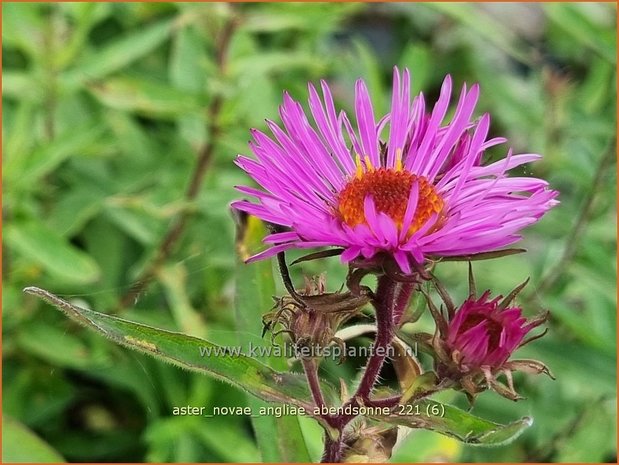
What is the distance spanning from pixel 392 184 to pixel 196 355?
188mm

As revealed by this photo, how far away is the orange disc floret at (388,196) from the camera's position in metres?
0.57

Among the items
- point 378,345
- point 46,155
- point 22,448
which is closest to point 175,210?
point 46,155

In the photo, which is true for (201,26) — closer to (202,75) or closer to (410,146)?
(202,75)

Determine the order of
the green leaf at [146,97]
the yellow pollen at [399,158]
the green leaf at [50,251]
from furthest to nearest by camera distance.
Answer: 1. the green leaf at [146,97]
2. the green leaf at [50,251]
3. the yellow pollen at [399,158]

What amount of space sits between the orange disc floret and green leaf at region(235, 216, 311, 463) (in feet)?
0.30

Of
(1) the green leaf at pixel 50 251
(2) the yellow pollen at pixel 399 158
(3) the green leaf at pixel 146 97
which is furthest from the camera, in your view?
(3) the green leaf at pixel 146 97

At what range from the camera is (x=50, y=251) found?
50.8 inches

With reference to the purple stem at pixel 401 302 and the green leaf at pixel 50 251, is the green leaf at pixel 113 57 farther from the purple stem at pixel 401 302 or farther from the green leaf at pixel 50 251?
the purple stem at pixel 401 302

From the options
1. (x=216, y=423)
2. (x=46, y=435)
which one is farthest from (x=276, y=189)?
(x=46, y=435)

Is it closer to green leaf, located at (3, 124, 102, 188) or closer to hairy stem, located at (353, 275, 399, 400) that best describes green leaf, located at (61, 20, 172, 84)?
green leaf, located at (3, 124, 102, 188)

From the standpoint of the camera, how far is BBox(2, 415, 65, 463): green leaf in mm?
1128

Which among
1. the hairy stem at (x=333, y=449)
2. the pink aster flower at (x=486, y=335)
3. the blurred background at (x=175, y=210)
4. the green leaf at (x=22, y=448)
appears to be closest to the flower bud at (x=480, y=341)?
the pink aster flower at (x=486, y=335)

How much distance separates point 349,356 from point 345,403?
0.13 feet

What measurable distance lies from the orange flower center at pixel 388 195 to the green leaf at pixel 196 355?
0.13 metres
